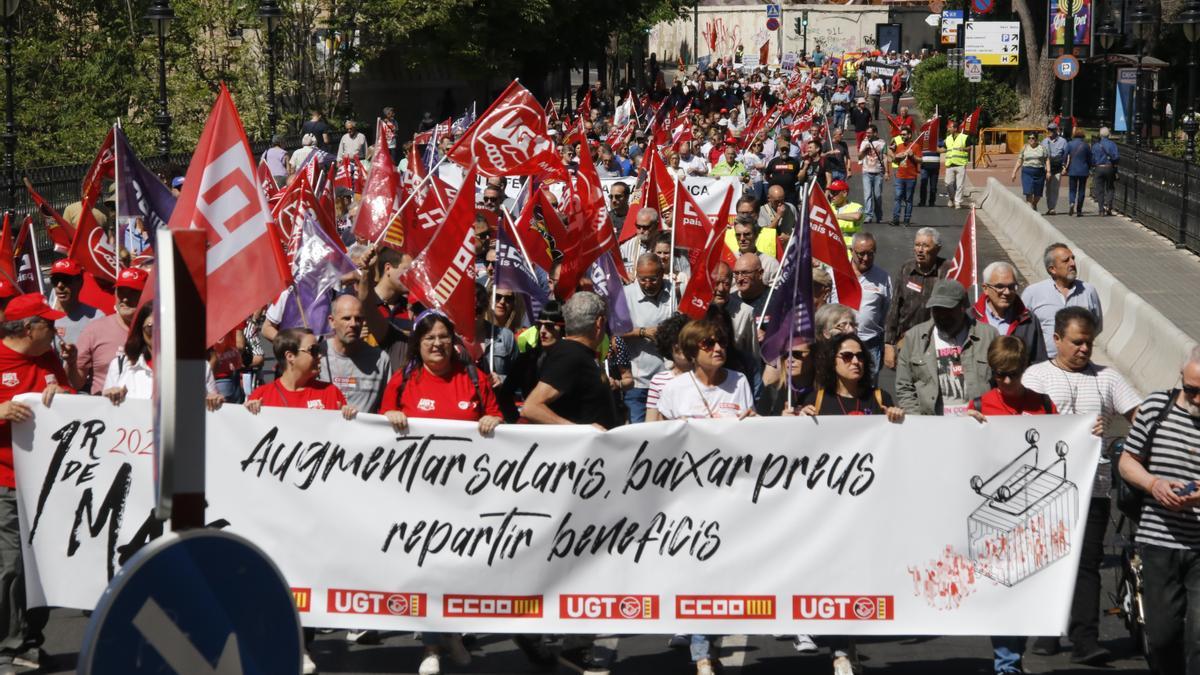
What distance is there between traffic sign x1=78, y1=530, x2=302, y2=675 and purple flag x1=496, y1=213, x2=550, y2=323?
21.9ft

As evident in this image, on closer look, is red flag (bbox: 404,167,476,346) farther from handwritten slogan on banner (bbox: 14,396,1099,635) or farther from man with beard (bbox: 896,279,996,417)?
man with beard (bbox: 896,279,996,417)

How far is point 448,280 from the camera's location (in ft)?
30.1

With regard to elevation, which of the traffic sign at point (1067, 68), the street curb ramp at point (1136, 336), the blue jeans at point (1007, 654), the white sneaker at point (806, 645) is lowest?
the street curb ramp at point (1136, 336)

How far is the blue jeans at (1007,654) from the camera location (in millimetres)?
7305

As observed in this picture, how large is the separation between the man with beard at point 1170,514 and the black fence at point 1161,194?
18778mm

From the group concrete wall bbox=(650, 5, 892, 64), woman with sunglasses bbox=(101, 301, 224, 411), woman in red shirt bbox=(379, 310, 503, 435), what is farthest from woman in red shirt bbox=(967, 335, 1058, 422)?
concrete wall bbox=(650, 5, 892, 64)

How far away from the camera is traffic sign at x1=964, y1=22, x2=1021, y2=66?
5516cm

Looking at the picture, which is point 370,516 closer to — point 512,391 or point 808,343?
point 512,391

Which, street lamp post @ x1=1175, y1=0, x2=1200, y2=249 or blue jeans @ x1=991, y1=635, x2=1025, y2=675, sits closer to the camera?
blue jeans @ x1=991, y1=635, x2=1025, y2=675

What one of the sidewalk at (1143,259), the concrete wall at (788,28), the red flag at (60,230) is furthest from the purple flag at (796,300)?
the concrete wall at (788,28)

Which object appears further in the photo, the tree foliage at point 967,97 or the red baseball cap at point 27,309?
the tree foliage at point 967,97

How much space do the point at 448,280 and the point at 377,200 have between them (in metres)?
5.37

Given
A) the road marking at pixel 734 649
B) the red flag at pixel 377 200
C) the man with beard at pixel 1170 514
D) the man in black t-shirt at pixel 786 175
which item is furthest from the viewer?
the man in black t-shirt at pixel 786 175

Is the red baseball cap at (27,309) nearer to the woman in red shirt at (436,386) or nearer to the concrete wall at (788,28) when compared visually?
the woman in red shirt at (436,386)
